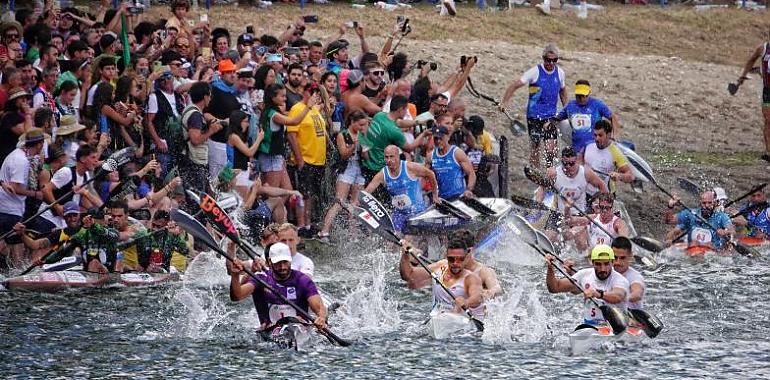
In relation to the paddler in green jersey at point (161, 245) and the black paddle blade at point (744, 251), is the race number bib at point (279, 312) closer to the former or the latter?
the paddler in green jersey at point (161, 245)

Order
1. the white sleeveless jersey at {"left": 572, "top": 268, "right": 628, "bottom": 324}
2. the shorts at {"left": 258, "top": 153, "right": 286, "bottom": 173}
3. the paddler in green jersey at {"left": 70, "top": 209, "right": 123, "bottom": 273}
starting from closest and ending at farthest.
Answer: the white sleeveless jersey at {"left": 572, "top": 268, "right": 628, "bottom": 324}
the paddler in green jersey at {"left": 70, "top": 209, "right": 123, "bottom": 273}
the shorts at {"left": 258, "top": 153, "right": 286, "bottom": 173}

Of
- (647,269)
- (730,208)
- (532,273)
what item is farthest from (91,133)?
(730,208)

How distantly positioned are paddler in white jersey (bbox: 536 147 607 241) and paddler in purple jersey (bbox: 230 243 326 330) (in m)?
6.01

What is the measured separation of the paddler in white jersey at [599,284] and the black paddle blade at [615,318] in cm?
22

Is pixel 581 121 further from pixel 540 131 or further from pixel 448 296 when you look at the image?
pixel 448 296

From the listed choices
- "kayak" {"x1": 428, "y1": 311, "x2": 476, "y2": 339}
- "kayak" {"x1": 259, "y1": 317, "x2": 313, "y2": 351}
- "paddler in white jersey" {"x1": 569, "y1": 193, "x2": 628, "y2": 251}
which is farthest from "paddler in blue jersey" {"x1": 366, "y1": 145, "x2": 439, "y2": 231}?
"kayak" {"x1": 259, "y1": 317, "x2": 313, "y2": 351}

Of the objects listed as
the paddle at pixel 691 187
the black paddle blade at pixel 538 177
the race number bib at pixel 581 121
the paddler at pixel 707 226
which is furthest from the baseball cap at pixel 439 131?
the paddle at pixel 691 187

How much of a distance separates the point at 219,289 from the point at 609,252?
4.59 m

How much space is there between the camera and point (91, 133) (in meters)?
18.2

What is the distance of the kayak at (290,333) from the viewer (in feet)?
50.7

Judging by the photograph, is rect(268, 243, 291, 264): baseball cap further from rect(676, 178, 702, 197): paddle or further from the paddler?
rect(676, 178, 702, 197): paddle

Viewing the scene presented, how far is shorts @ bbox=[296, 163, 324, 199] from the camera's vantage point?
777 inches

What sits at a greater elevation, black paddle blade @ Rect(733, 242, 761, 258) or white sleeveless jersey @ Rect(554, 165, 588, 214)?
white sleeveless jersey @ Rect(554, 165, 588, 214)

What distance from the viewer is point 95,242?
17.8 metres
